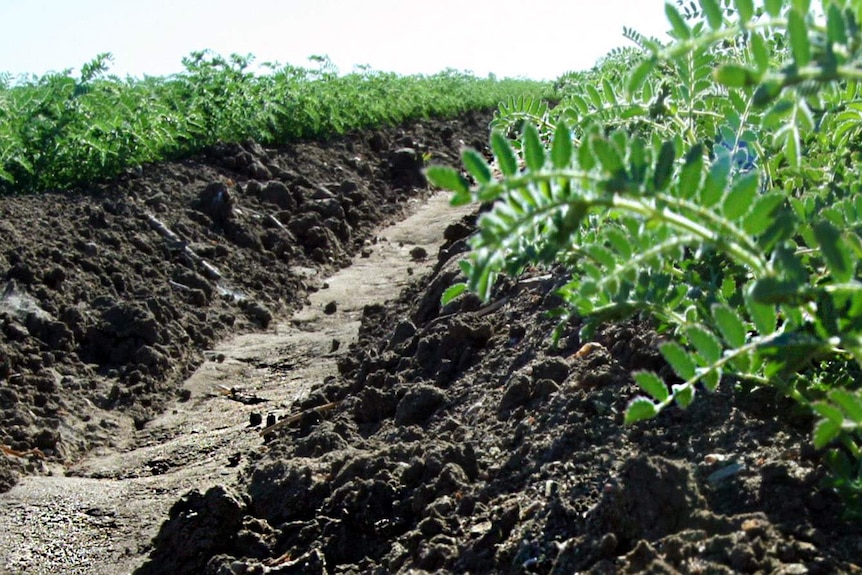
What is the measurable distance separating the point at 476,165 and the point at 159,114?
7.89m

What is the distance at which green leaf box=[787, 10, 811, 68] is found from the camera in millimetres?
1556

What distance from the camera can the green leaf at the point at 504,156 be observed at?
1.84 metres

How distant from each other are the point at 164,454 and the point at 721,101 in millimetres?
3006

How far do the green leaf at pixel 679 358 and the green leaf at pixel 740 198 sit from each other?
244mm

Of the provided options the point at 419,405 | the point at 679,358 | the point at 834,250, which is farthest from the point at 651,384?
the point at 419,405

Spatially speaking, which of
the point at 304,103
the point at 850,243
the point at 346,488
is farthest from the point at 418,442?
the point at 304,103

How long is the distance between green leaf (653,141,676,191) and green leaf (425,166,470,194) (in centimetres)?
32

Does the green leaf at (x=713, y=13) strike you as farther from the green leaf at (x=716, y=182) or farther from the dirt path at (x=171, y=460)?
the dirt path at (x=171, y=460)

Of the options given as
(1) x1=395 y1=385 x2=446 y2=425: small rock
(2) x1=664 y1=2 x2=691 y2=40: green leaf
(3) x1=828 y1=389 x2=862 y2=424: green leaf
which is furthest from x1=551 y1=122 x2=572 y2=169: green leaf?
(1) x1=395 y1=385 x2=446 y2=425: small rock

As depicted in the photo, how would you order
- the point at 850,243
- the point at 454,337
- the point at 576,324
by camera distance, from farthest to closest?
1. the point at 454,337
2. the point at 576,324
3. the point at 850,243

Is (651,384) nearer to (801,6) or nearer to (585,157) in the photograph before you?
(585,157)

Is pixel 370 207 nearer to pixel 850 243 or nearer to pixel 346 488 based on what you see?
pixel 346 488

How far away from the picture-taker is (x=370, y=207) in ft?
33.8

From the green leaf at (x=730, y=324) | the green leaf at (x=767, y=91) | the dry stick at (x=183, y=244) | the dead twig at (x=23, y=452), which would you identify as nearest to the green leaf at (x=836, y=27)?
the green leaf at (x=767, y=91)
